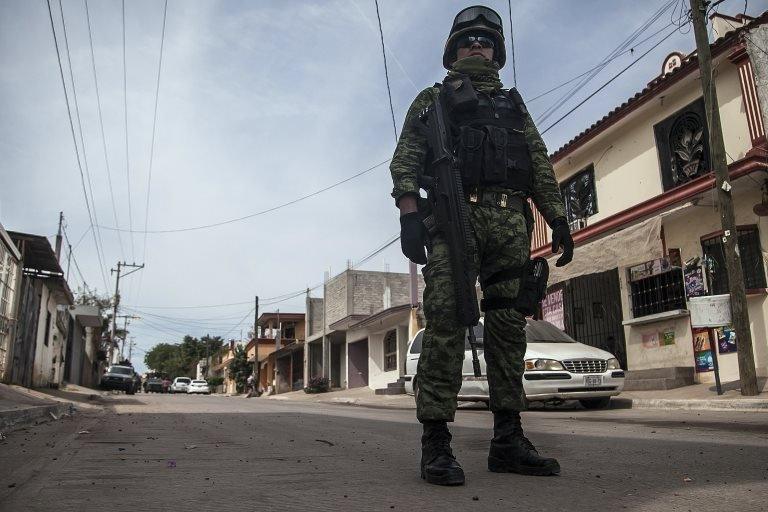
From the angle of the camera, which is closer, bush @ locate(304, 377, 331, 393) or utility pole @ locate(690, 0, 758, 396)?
utility pole @ locate(690, 0, 758, 396)

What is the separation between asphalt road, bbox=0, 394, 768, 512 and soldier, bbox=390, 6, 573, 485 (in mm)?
259

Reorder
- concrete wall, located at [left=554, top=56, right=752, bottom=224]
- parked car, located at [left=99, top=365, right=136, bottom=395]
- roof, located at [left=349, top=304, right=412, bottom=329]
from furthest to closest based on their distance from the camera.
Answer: parked car, located at [left=99, top=365, right=136, bottom=395] → roof, located at [left=349, top=304, right=412, bottom=329] → concrete wall, located at [left=554, top=56, right=752, bottom=224]

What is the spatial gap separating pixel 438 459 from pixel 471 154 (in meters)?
1.34

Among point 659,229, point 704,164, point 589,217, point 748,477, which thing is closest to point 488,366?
point 748,477

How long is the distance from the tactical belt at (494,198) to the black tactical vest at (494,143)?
0.12 ft

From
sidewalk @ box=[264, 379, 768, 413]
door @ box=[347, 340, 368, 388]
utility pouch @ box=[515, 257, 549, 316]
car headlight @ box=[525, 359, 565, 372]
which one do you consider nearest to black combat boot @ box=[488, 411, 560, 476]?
utility pouch @ box=[515, 257, 549, 316]

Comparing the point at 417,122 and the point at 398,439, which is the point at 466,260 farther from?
the point at 398,439

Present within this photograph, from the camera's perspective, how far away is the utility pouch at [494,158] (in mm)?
2830

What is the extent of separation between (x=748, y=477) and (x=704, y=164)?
32.4 ft

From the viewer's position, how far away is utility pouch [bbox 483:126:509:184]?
2.83m

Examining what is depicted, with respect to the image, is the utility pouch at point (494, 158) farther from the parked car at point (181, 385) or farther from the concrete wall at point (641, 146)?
the parked car at point (181, 385)

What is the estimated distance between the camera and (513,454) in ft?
8.54

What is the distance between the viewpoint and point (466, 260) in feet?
8.73

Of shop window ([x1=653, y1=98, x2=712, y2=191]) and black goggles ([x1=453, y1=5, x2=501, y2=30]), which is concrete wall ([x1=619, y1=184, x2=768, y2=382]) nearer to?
shop window ([x1=653, y1=98, x2=712, y2=191])
